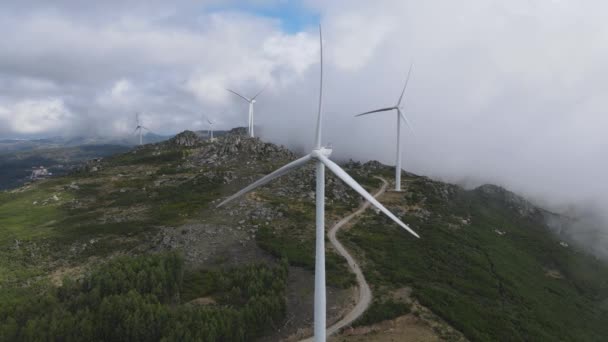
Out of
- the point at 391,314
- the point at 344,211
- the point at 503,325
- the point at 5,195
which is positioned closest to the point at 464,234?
the point at 344,211

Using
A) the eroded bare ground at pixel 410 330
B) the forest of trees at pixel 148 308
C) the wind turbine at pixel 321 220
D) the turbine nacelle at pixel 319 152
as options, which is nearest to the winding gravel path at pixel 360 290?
the eroded bare ground at pixel 410 330

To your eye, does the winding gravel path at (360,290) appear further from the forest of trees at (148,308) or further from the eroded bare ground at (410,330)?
the forest of trees at (148,308)

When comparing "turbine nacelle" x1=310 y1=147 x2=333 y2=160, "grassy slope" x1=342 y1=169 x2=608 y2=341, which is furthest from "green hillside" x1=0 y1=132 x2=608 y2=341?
"turbine nacelle" x1=310 y1=147 x2=333 y2=160

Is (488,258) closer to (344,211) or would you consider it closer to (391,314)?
(344,211)

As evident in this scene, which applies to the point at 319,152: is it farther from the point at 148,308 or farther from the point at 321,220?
the point at 148,308

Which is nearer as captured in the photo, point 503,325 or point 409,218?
point 503,325
